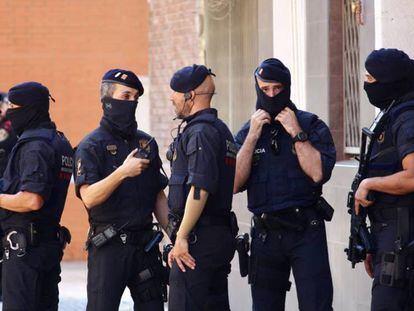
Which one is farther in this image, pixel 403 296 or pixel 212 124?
pixel 212 124

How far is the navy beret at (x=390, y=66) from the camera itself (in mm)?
6418

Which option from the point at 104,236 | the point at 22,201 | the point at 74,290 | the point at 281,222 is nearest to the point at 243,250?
the point at 281,222

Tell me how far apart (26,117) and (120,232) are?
1.15m

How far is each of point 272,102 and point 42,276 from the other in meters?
1.90

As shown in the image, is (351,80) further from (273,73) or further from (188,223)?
(188,223)

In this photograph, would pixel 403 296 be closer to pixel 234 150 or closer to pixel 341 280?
pixel 234 150

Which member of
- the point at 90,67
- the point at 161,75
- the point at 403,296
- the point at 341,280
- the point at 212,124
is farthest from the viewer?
the point at 90,67

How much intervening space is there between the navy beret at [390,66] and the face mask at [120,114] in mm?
1568

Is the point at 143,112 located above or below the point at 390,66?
below

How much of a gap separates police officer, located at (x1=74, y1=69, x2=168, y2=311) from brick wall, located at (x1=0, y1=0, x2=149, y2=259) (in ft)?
24.4

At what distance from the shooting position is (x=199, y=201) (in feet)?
21.3

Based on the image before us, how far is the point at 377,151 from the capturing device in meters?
6.46

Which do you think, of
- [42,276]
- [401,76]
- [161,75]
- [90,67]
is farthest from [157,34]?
[401,76]

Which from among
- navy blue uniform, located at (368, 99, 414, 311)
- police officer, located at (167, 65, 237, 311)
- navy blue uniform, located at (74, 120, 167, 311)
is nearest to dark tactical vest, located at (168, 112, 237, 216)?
police officer, located at (167, 65, 237, 311)
